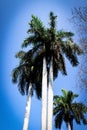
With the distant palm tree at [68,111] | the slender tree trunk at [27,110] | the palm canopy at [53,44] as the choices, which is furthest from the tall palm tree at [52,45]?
the distant palm tree at [68,111]

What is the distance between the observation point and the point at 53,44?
31.3 meters

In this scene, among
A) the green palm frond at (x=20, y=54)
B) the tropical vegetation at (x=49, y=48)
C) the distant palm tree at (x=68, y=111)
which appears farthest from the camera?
the distant palm tree at (x=68, y=111)

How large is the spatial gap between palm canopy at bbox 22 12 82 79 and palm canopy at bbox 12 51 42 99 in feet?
6.89

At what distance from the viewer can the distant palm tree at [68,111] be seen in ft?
150

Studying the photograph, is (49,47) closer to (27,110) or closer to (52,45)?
(52,45)

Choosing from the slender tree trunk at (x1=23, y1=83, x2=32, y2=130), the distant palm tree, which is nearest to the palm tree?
the slender tree trunk at (x1=23, y1=83, x2=32, y2=130)

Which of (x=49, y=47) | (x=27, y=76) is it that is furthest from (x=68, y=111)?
(x=49, y=47)

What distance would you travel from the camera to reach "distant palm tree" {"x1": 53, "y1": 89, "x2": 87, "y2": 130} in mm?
45688

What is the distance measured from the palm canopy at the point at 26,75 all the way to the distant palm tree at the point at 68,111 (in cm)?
Answer: 1146

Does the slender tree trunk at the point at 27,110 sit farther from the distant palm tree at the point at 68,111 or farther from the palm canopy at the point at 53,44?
the distant palm tree at the point at 68,111

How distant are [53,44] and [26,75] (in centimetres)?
564

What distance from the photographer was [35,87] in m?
Result: 35.4

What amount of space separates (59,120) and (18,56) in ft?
48.1

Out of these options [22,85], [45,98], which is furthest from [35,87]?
[45,98]
